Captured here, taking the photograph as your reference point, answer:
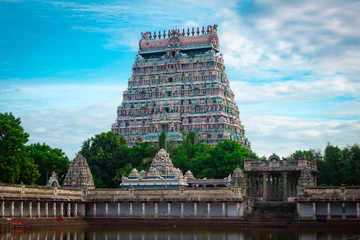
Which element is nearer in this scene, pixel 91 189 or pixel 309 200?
pixel 309 200

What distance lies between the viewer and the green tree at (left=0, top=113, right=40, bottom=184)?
81438mm

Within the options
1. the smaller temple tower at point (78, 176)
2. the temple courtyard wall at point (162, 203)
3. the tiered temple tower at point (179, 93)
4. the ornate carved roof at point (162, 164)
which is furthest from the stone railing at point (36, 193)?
the tiered temple tower at point (179, 93)

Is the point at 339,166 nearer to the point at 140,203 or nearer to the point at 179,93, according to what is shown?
the point at 140,203

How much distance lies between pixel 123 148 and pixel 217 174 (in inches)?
608

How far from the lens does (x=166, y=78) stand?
134 meters

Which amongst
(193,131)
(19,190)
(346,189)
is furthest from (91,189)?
(193,131)

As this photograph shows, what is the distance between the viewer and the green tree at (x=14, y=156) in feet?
267

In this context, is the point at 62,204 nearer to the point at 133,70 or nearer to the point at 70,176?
the point at 70,176

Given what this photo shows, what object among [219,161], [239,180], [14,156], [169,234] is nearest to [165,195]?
[239,180]

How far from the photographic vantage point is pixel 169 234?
66.8 m

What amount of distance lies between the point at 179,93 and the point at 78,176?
4761cm

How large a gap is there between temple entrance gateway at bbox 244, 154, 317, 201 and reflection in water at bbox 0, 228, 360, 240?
13.2m

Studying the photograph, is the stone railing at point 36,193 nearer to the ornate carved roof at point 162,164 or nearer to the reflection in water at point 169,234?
the reflection in water at point 169,234

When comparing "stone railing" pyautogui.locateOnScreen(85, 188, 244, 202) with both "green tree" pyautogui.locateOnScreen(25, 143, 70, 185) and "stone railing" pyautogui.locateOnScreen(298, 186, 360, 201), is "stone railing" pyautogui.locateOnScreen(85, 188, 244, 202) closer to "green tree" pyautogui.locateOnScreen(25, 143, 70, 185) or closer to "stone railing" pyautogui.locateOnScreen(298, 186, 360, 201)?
"stone railing" pyautogui.locateOnScreen(298, 186, 360, 201)
